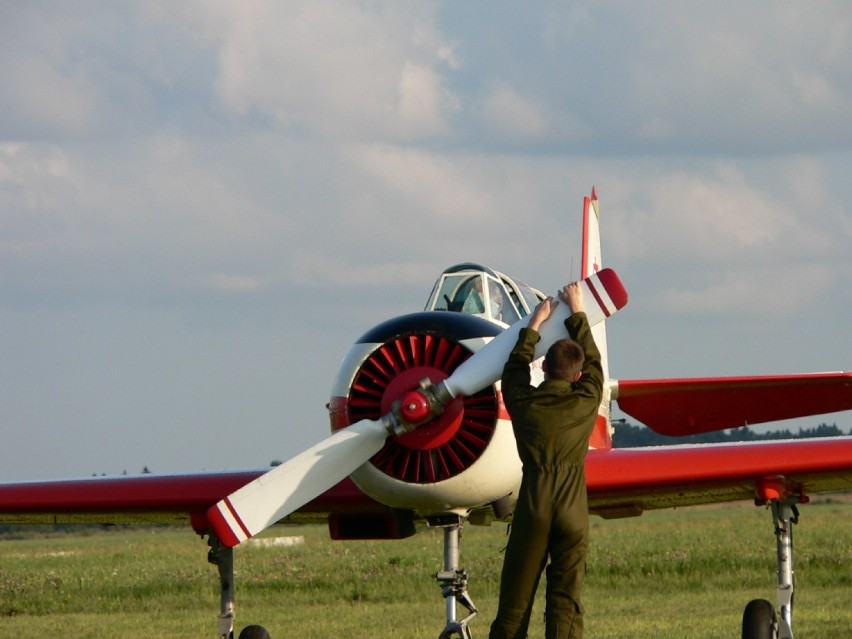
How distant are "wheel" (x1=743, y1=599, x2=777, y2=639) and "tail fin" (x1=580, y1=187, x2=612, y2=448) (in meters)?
2.68

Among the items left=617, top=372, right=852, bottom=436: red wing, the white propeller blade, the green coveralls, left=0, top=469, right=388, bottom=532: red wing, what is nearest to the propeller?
the white propeller blade

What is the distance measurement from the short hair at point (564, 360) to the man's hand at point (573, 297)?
0.64 metres

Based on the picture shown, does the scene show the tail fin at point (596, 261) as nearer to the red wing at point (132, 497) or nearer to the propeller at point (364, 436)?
the red wing at point (132, 497)

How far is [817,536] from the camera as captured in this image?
3080cm

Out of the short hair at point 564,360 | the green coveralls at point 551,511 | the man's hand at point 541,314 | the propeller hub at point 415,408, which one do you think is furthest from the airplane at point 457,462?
the green coveralls at point 551,511

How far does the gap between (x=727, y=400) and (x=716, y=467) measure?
3257 millimetres

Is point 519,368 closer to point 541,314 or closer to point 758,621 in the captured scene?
point 541,314

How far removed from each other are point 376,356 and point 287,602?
1165 cm

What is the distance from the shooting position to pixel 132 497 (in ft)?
41.1

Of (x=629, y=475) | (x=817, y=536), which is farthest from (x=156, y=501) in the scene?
(x=817, y=536)

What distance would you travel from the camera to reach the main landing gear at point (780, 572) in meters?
11.3

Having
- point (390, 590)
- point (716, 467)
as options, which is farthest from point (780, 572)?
point (390, 590)

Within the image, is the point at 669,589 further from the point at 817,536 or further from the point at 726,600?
the point at 817,536

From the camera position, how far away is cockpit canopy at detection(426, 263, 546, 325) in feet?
37.0
